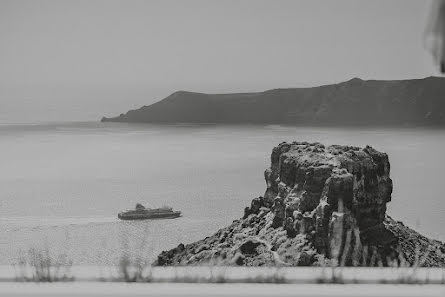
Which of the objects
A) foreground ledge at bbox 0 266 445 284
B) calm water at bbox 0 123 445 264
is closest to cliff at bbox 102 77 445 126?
calm water at bbox 0 123 445 264

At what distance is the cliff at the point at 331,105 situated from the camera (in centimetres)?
16175

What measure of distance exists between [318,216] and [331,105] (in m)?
153

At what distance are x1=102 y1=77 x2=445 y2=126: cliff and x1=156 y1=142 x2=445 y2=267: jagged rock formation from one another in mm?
140780

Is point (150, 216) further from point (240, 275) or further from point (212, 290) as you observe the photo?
point (212, 290)

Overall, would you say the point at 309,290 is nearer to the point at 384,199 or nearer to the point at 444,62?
the point at 444,62

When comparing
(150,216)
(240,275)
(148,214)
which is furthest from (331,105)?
(240,275)

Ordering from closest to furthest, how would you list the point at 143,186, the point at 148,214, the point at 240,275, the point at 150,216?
the point at 240,275
the point at 150,216
the point at 148,214
the point at 143,186

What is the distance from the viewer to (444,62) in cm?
196

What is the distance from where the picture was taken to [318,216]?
23.5 m

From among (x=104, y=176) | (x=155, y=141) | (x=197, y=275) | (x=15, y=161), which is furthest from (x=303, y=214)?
(x=155, y=141)

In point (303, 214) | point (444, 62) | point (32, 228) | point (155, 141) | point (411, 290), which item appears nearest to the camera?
point (444, 62)

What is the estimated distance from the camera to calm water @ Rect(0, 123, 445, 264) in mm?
41031

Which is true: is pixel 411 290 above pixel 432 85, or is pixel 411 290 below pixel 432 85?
below

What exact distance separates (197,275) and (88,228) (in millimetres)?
44850
